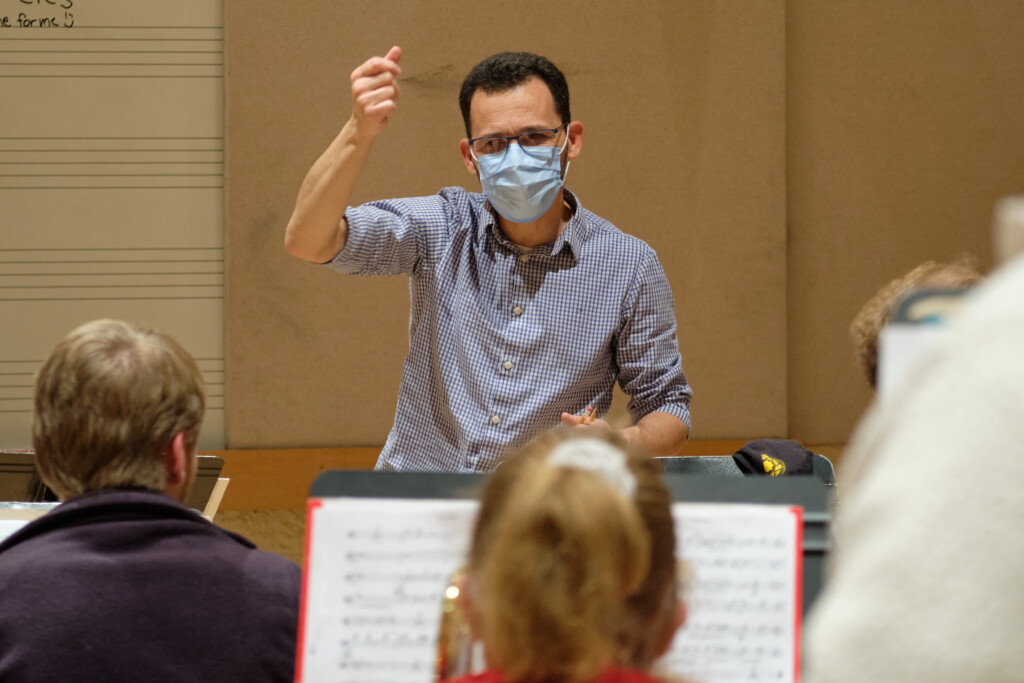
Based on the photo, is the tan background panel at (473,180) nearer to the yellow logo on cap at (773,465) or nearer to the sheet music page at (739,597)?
the yellow logo on cap at (773,465)

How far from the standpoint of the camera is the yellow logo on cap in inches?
76.0

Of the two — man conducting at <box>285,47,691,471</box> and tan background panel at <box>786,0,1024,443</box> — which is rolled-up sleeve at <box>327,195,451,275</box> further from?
tan background panel at <box>786,0,1024,443</box>

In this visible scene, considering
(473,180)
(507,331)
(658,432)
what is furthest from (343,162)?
(473,180)

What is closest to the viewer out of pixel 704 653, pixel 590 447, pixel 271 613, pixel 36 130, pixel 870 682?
pixel 870 682

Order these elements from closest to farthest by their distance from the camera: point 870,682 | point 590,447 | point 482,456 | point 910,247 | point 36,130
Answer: point 870,682, point 590,447, point 482,456, point 36,130, point 910,247

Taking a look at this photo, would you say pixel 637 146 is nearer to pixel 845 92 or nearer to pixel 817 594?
pixel 845 92

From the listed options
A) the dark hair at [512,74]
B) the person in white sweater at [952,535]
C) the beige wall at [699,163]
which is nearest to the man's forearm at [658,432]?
the dark hair at [512,74]

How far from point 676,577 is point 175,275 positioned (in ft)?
9.20

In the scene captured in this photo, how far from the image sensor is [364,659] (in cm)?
109

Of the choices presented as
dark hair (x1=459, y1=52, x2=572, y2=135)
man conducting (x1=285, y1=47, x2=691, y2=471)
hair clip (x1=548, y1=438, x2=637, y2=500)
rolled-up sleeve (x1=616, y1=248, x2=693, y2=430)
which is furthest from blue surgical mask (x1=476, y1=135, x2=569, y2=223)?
hair clip (x1=548, y1=438, x2=637, y2=500)

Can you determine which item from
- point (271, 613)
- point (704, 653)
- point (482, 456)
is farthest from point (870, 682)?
point (482, 456)

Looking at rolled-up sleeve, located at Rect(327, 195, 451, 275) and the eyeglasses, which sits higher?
the eyeglasses

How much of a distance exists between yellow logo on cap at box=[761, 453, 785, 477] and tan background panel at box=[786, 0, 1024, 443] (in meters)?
1.70

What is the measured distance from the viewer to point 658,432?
207cm
